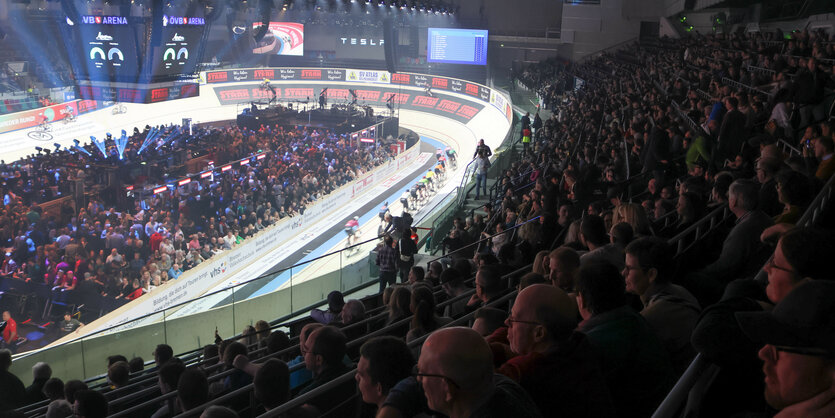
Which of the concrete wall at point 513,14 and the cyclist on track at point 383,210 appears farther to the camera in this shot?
the concrete wall at point 513,14

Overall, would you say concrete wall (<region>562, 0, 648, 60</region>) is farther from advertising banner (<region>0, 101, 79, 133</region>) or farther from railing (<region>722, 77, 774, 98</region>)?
advertising banner (<region>0, 101, 79, 133</region>)

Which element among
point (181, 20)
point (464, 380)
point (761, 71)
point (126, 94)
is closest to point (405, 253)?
point (761, 71)

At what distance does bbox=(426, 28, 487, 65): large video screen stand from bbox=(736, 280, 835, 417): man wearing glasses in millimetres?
37099

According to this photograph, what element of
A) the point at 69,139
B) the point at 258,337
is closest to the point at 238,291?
the point at 258,337

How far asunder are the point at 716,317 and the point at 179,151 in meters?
22.1

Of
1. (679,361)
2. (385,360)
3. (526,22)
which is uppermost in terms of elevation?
(526,22)

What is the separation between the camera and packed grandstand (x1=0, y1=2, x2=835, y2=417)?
6.15ft

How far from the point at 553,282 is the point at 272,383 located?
1600 mm

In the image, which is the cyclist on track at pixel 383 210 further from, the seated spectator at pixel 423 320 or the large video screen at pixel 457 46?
the large video screen at pixel 457 46

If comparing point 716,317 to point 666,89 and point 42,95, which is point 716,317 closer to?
point 666,89

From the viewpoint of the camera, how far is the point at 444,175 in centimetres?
2553

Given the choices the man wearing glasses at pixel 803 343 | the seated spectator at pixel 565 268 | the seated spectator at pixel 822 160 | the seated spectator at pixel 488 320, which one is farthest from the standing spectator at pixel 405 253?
the man wearing glasses at pixel 803 343

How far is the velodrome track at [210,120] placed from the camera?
2506cm

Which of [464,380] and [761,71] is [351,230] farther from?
[464,380]
